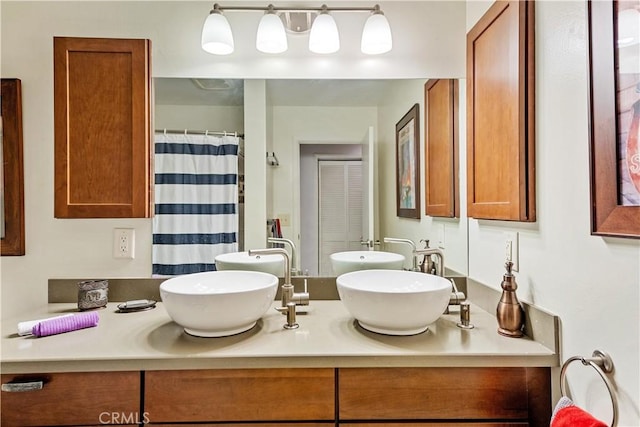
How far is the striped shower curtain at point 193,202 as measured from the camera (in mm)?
1454

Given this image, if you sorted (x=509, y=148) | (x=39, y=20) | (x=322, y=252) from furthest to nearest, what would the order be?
(x=322, y=252) < (x=39, y=20) < (x=509, y=148)

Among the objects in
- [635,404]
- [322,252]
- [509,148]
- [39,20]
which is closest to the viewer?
[635,404]

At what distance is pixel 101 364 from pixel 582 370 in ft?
4.29

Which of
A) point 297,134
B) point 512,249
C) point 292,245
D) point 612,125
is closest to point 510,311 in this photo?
point 512,249

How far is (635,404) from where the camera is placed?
2.26 ft

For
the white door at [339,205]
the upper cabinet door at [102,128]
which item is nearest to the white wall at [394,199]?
the white door at [339,205]

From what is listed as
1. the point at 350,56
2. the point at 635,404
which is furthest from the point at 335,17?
the point at 635,404

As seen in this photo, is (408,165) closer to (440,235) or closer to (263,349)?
(440,235)

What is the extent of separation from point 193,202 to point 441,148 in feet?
3.99

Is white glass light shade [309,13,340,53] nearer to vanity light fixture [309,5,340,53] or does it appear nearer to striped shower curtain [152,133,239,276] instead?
vanity light fixture [309,5,340,53]

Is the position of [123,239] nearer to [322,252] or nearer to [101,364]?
[101,364]

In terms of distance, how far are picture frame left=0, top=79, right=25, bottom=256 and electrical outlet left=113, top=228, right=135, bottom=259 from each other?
38 cm

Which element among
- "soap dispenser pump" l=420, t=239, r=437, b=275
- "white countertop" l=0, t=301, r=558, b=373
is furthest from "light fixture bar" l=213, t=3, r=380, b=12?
"white countertop" l=0, t=301, r=558, b=373
